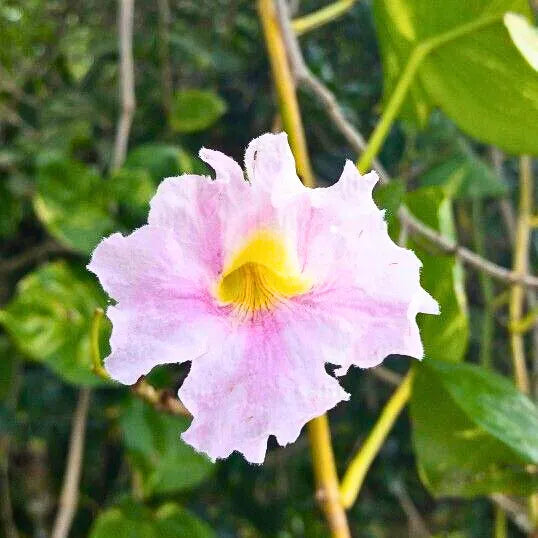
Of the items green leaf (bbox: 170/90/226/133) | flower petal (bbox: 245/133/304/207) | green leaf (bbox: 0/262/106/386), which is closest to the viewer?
flower petal (bbox: 245/133/304/207)

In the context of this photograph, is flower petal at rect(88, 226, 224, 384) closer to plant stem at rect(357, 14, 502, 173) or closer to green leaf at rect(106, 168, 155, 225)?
plant stem at rect(357, 14, 502, 173)

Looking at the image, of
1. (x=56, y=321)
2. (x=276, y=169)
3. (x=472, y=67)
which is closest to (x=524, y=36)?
(x=472, y=67)

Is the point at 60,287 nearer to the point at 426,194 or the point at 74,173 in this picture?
the point at 74,173

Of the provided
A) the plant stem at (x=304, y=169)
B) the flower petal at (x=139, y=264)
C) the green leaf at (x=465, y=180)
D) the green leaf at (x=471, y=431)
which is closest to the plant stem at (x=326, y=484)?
the plant stem at (x=304, y=169)

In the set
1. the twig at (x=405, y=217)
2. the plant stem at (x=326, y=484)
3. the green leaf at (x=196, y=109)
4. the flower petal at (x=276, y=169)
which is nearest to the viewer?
the flower petal at (x=276, y=169)

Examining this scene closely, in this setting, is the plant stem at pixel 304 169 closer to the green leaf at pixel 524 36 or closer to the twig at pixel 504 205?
the green leaf at pixel 524 36

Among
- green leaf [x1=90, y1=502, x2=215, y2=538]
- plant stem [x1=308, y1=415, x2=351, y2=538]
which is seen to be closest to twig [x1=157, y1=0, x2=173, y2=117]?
green leaf [x1=90, y1=502, x2=215, y2=538]

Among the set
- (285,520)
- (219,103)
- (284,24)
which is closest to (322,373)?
(284,24)
